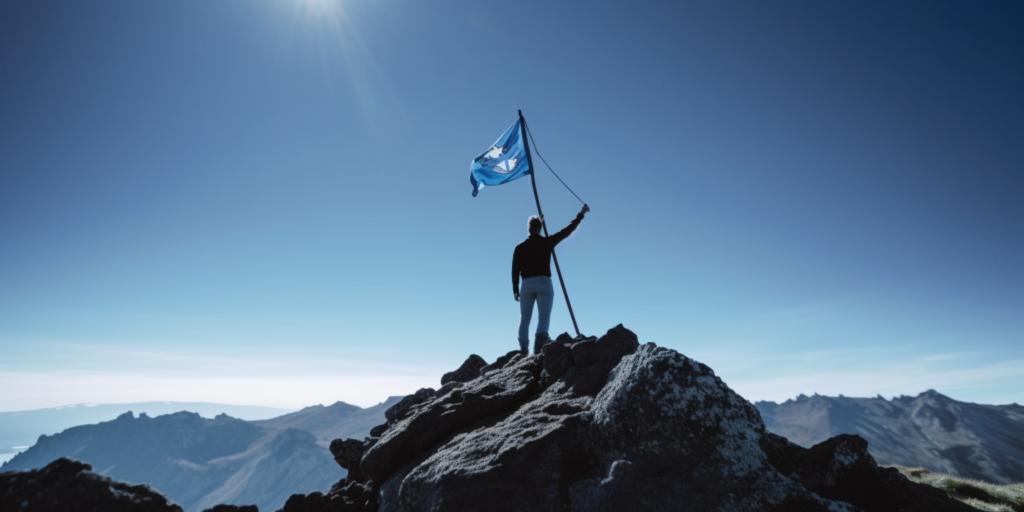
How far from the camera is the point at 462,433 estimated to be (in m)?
10.0

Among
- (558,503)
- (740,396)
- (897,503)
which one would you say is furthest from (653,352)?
(897,503)

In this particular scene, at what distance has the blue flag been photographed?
938 inches

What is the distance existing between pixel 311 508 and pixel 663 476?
23.7 ft

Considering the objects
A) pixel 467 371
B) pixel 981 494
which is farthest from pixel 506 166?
pixel 981 494

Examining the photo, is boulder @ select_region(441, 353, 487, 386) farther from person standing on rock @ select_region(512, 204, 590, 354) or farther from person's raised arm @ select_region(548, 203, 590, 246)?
person's raised arm @ select_region(548, 203, 590, 246)

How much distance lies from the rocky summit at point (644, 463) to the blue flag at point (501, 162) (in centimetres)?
1587

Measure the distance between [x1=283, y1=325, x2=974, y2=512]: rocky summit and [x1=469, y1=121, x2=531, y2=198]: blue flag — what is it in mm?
15872

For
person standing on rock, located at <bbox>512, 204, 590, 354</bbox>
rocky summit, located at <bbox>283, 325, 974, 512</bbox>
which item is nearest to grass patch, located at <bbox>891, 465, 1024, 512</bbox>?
rocky summit, located at <bbox>283, 325, 974, 512</bbox>

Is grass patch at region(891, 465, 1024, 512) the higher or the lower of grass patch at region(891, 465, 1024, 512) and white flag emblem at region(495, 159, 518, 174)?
the lower

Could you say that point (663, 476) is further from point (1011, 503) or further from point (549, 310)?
point (1011, 503)

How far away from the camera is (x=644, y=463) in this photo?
22.4 ft

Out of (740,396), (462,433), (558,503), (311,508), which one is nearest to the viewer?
(558,503)

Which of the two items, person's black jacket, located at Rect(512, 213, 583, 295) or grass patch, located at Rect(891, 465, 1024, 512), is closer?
grass patch, located at Rect(891, 465, 1024, 512)

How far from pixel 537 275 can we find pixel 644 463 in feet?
29.4
